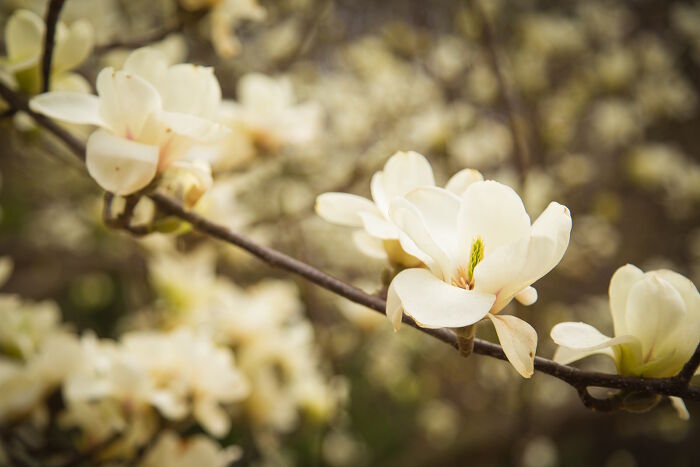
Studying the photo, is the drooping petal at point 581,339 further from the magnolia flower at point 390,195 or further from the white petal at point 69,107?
the white petal at point 69,107

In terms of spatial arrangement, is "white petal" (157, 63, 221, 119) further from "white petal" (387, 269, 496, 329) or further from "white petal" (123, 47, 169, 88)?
"white petal" (387, 269, 496, 329)

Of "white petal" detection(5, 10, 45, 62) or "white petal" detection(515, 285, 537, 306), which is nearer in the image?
"white petal" detection(515, 285, 537, 306)

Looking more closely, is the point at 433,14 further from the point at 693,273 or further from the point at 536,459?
the point at 536,459

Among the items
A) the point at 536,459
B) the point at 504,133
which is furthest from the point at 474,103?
the point at 536,459

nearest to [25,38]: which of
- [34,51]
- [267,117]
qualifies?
[34,51]

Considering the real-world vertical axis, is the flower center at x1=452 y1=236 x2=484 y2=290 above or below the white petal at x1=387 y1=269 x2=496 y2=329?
below

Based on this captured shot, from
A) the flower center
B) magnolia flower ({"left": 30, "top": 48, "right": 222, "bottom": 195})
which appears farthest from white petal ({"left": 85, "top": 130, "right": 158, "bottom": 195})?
the flower center

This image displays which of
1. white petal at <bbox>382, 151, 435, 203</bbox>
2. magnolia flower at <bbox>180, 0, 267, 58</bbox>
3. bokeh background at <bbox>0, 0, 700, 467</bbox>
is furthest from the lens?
bokeh background at <bbox>0, 0, 700, 467</bbox>
